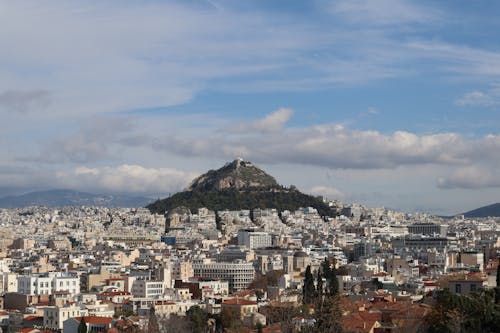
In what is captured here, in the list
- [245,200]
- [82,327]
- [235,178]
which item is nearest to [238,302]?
[82,327]

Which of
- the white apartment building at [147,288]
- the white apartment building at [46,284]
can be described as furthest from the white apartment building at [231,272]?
the white apartment building at [46,284]

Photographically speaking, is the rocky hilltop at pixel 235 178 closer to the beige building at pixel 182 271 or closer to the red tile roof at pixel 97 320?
Answer: the beige building at pixel 182 271

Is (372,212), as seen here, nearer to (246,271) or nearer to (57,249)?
(57,249)

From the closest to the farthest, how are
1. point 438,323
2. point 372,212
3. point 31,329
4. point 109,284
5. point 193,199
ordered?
point 438,323
point 31,329
point 109,284
point 193,199
point 372,212

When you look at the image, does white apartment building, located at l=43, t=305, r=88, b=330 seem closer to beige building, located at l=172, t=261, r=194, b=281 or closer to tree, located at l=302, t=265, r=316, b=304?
tree, located at l=302, t=265, r=316, b=304

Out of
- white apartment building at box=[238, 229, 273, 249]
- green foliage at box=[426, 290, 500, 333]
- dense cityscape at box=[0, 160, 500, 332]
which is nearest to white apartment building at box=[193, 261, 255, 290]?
dense cityscape at box=[0, 160, 500, 332]

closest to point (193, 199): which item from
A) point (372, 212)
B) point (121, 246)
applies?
point (372, 212)

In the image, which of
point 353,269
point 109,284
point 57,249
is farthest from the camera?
point 57,249

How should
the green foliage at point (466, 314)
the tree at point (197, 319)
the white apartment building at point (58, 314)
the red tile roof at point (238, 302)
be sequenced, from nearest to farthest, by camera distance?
the green foliage at point (466, 314) → the tree at point (197, 319) → the white apartment building at point (58, 314) → the red tile roof at point (238, 302)

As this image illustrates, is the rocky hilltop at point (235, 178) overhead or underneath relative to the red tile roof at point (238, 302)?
overhead
